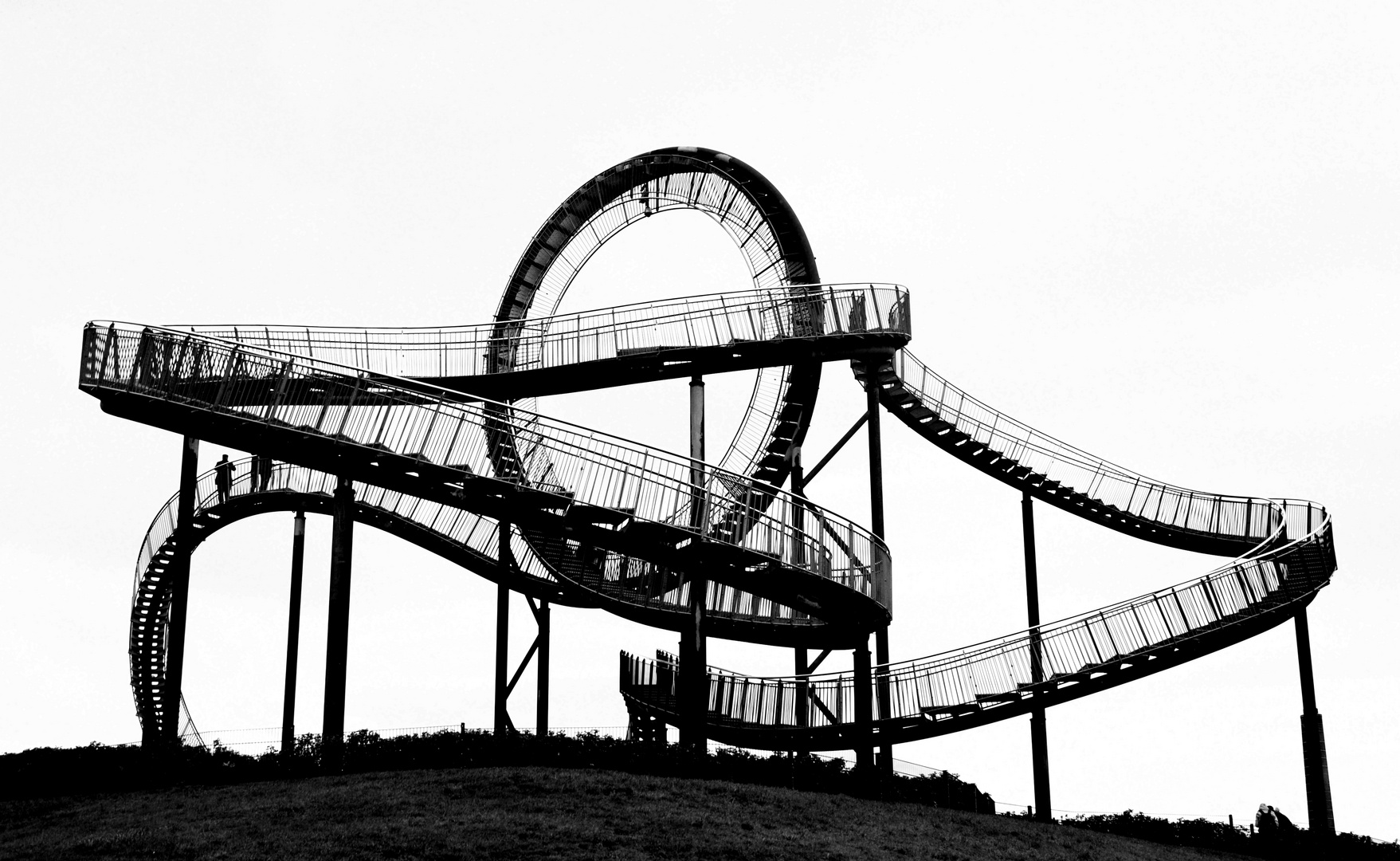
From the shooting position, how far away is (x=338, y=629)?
88.3 ft

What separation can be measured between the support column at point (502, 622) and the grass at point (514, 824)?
23.8 ft

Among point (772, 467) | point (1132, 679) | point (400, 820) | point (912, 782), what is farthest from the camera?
point (772, 467)

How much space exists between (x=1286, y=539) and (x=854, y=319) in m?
10.0

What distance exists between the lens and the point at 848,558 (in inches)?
1105

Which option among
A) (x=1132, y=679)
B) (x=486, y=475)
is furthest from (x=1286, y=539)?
(x=486, y=475)

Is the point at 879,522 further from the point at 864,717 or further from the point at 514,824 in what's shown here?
the point at 514,824

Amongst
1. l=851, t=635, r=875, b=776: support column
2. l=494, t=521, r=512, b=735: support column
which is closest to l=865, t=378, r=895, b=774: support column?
l=851, t=635, r=875, b=776: support column

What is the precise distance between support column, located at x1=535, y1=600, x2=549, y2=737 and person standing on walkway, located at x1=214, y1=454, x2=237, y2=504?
25.6 feet

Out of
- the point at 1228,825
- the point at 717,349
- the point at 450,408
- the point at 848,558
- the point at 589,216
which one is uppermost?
the point at 589,216

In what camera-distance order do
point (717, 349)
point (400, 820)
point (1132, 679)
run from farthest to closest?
point (717, 349)
point (1132, 679)
point (400, 820)

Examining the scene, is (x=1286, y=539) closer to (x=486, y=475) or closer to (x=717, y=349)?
(x=717, y=349)

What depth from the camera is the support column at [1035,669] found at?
28.6 meters

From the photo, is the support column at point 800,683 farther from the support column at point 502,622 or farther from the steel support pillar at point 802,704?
the support column at point 502,622

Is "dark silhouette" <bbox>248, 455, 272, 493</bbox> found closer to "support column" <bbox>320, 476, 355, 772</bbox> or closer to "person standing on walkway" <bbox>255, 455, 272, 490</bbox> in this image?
"person standing on walkway" <bbox>255, 455, 272, 490</bbox>
